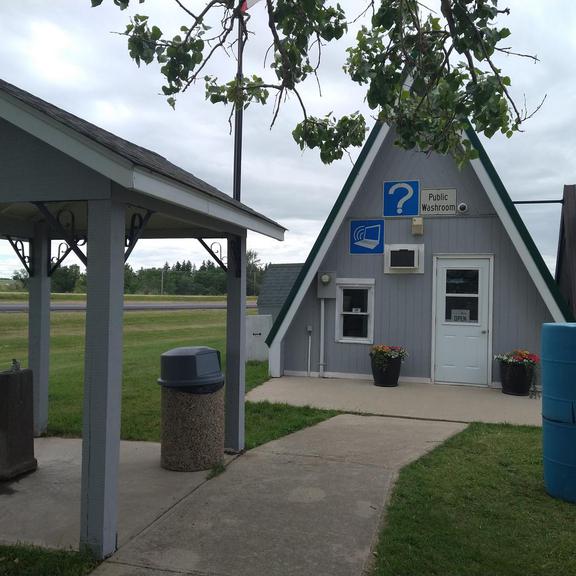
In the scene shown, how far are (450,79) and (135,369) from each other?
9620mm

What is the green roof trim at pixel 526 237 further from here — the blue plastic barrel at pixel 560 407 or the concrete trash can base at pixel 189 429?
the concrete trash can base at pixel 189 429

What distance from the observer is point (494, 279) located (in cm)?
1027

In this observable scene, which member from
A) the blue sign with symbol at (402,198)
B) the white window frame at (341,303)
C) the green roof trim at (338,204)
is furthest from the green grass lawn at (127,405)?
the blue sign with symbol at (402,198)

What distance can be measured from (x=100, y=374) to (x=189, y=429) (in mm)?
1827

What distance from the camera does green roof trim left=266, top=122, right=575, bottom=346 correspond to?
9.48 m

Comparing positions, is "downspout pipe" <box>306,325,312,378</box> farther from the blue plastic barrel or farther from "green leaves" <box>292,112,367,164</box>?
the blue plastic barrel

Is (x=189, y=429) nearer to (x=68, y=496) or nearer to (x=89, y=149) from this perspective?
(x=68, y=496)

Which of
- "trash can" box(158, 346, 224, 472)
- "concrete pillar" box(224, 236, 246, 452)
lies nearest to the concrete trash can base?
"trash can" box(158, 346, 224, 472)

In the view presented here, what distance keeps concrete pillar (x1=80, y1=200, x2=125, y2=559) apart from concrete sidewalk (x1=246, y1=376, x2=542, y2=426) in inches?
202

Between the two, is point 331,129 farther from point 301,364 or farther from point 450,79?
point 301,364

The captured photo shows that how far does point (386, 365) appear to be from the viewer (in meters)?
10.2

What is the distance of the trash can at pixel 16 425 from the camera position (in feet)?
16.6

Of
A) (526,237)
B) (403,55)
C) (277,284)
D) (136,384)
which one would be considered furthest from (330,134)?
(277,284)

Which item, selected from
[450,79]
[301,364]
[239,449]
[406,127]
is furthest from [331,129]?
[301,364]
